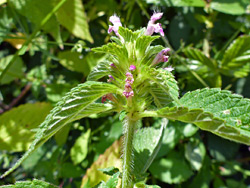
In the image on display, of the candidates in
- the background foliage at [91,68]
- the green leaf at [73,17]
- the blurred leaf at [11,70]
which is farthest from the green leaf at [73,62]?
the blurred leaf at [11,70]

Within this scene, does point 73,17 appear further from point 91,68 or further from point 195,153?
point 195,153

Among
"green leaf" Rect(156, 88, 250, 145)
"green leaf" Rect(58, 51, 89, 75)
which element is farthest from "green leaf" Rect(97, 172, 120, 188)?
"green leaf" Rect(58, 51, 89, 75)

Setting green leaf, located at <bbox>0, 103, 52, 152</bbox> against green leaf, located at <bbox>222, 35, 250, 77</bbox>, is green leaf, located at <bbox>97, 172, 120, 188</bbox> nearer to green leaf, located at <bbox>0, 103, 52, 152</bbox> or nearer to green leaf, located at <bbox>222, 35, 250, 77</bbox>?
green leaf, located at <bbox>0, 103, 52, 152</bbox>

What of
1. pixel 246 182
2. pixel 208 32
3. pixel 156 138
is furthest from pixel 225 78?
pixel 156 138

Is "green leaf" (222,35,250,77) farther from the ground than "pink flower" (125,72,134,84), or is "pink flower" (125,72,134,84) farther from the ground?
"green leaf" (222,35,250,77)

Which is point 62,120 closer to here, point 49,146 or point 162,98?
point 162,98
